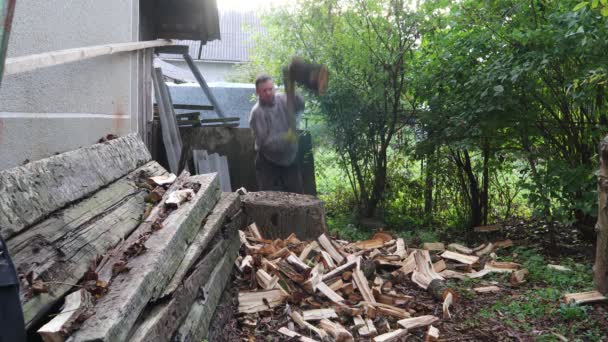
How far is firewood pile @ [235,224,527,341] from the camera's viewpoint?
12.9 ft

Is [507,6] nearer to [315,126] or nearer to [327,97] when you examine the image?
[327,97]

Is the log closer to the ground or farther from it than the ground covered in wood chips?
farther from it

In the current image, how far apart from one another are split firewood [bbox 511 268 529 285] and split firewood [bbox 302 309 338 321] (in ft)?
6.33

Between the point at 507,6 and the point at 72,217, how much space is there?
17.2 feet

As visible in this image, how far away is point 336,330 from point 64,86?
2547 mm

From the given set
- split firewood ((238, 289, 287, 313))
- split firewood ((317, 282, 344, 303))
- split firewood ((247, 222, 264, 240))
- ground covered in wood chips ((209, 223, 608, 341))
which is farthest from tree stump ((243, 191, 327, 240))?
split firewood ((238, 289, 287, 313))

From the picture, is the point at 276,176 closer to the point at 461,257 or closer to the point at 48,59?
the point at 461,257

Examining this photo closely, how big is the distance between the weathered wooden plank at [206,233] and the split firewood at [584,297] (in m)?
2.69

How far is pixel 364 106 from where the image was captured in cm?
778

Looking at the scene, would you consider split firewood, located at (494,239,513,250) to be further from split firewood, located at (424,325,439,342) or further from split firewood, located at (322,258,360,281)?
split firewood, located at (424,325,439,342)

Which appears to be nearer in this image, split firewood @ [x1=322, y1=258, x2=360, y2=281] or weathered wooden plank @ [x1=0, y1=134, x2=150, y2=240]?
weathered wooden plank @ [x1=0, y1=134, x2=150, y2=240]

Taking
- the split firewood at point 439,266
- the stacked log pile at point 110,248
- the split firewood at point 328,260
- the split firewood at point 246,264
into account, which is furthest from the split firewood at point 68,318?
the split firewood at point 439,266

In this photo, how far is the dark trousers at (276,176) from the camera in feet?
26.2

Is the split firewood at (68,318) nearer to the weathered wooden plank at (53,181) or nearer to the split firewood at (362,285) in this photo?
the weathered wooden plank at (53,181)
